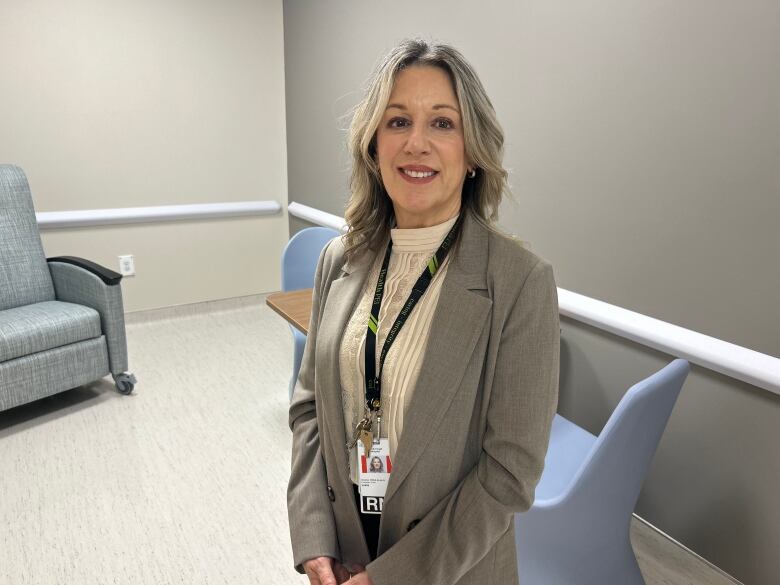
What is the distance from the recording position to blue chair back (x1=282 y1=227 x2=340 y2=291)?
307 cm

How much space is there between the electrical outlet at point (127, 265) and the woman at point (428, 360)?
3.59 metres

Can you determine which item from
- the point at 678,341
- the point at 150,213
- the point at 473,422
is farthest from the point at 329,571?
the point at 150,213

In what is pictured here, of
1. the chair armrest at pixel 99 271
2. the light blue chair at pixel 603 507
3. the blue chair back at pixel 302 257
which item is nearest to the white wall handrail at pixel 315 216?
the blue chair back at pixel 302 257

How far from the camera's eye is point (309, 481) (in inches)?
46.9

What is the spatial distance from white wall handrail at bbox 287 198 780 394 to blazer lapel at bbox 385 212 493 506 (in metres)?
0.69

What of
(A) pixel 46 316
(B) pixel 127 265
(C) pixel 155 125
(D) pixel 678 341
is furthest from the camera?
(B) pixel 127 265

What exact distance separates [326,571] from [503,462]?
15.4 inches

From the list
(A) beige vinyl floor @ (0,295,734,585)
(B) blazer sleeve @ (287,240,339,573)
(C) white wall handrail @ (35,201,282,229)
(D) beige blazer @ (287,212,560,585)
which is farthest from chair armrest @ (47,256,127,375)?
(D) beige blazer @ (287,212,560,585)

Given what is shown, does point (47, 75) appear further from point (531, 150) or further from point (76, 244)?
point (531, 150)

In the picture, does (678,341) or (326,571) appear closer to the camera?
(326,571)

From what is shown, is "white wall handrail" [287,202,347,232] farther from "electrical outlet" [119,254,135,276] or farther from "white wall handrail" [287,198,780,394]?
"white wall handrail" [287,198,780,394]

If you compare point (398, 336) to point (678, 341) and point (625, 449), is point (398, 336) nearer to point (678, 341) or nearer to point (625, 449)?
point (625, 449)

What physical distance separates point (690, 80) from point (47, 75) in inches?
145

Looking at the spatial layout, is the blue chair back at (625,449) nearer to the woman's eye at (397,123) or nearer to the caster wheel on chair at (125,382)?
the woman's eye at (397,123)
